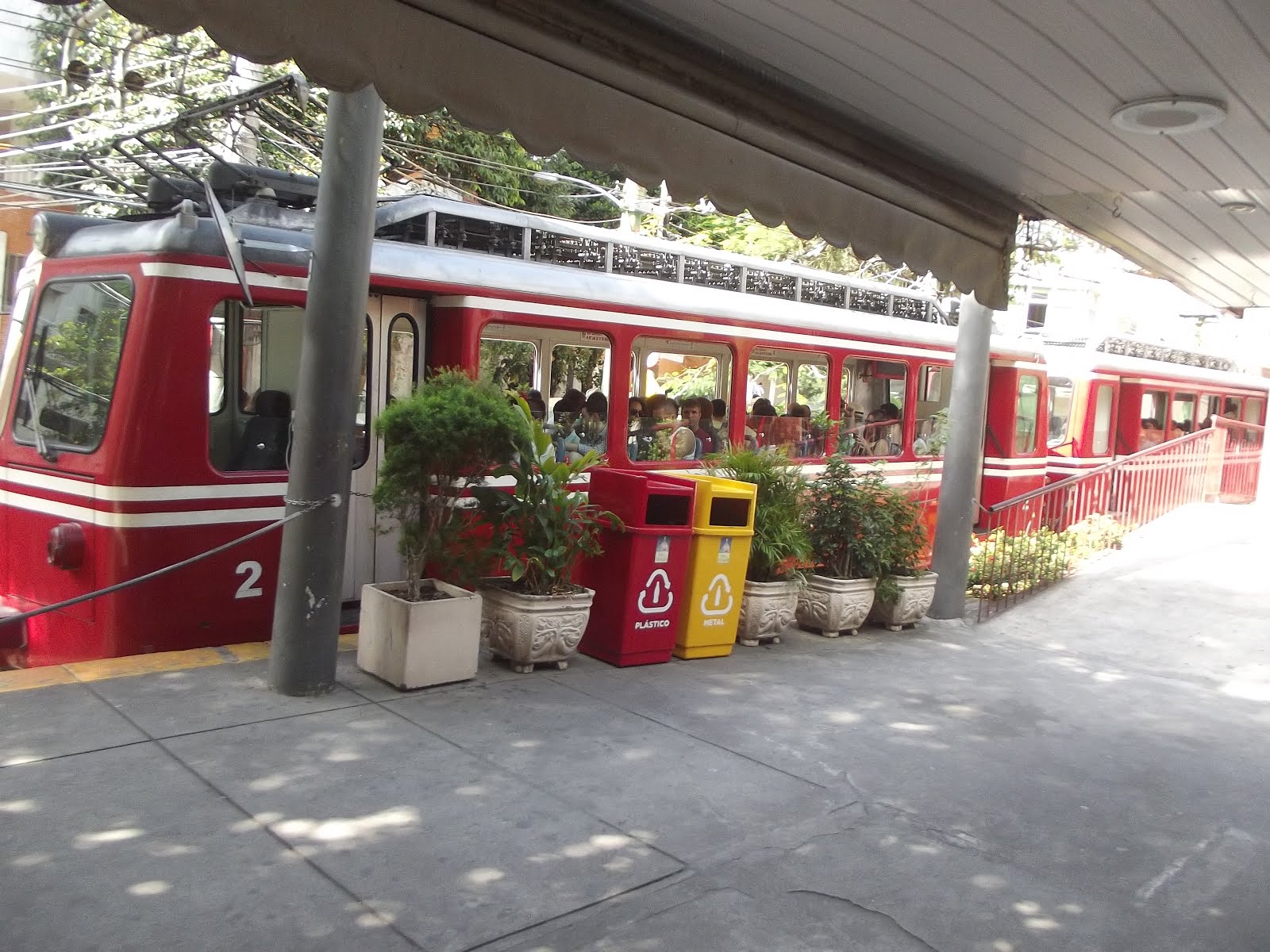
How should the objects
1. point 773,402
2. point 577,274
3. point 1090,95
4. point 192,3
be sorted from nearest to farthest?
point 192,3, point 1090,95, point 577,274, point 773,402

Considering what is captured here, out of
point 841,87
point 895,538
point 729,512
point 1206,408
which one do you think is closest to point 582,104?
point 841,87

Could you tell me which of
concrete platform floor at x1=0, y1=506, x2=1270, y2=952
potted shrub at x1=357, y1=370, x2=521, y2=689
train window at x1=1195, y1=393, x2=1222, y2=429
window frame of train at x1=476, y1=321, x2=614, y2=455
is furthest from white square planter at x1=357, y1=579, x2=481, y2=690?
train window at x1=1195, y1=393, x2=1222, y2=429

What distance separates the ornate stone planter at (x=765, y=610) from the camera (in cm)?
769

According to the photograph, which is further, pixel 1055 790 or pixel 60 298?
pixel 60 298

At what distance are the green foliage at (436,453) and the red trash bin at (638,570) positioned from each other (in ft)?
3.09

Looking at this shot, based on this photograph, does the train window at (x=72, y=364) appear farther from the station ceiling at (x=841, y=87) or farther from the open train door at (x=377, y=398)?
the station ceiling at (x=841, y=87)

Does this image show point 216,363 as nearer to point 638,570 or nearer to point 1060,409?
point 638,570

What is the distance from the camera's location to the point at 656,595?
6.96 meters

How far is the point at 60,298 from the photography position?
688 centimetres

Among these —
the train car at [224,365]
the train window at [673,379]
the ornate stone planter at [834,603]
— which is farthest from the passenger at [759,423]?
the ornate stone planter at [834,603]

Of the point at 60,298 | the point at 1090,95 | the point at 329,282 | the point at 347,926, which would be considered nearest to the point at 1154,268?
the point at 1090,95

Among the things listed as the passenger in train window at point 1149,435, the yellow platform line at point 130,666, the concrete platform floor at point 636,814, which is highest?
the passenger in train window at point 1149,435

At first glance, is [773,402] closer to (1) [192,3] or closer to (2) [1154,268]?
(2) [1154,268]

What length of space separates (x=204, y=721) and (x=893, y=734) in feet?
12.0
